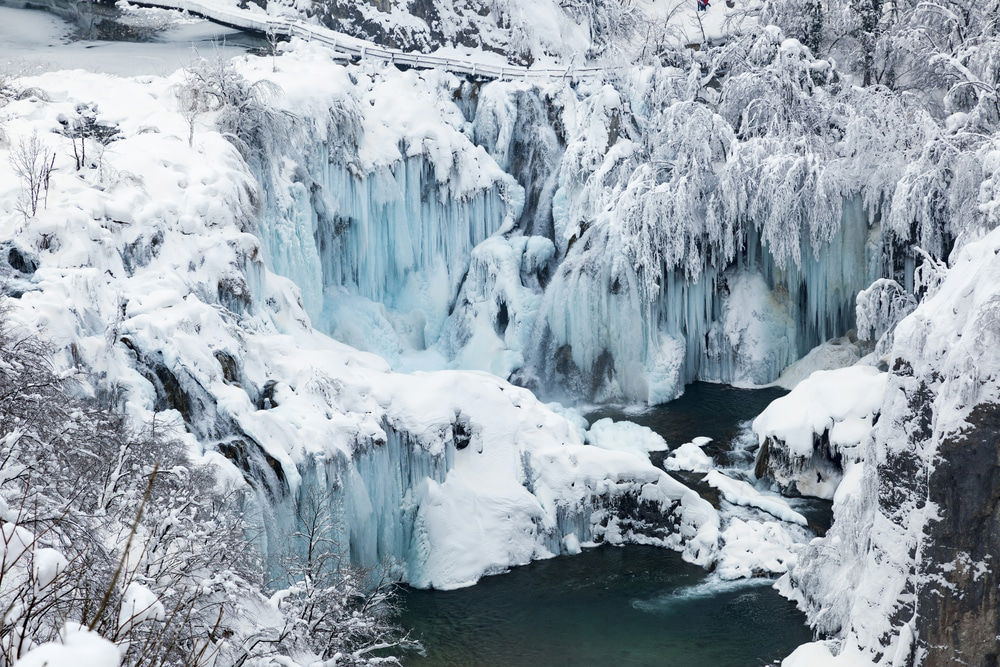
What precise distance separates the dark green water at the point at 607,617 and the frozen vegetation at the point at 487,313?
45cm

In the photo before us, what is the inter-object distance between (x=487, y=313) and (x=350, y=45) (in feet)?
29.1

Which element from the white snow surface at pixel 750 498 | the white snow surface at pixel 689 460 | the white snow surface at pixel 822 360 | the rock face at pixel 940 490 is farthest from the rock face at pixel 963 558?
the white snow surface at pixel 822 360

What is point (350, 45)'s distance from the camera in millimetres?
29906

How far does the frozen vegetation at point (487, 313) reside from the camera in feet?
36.5

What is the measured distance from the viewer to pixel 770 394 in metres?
25.7

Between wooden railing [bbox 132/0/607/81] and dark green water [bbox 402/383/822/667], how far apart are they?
1685 centimetres

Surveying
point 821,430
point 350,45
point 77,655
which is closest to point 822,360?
point 821,430

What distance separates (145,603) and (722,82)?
26.4 meters

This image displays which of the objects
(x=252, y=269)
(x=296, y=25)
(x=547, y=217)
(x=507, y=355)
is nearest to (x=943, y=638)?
(x=252, y=269)

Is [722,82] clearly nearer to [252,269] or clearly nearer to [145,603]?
[252,269]

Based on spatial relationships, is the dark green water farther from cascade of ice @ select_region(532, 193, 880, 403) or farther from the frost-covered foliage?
cascade of ice @ select_region(532, 193, 880, 403)

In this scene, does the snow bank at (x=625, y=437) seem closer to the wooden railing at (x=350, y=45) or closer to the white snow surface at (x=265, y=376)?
the white snow surface at (x=265, y=376)

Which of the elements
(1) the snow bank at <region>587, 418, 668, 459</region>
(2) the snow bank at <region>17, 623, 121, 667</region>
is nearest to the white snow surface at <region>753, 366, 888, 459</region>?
(1) the snow bank at <region>587, 418, 668, 459</region>

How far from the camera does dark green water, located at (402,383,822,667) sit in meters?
15.4
